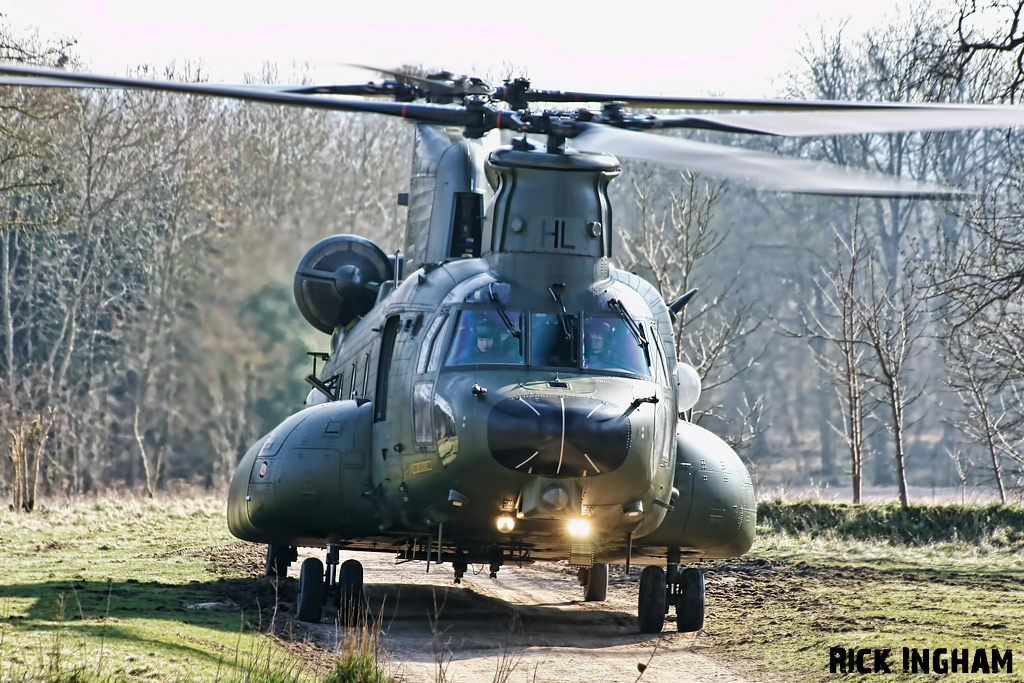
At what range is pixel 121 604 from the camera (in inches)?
460

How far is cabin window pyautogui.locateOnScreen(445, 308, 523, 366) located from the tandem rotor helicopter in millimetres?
19

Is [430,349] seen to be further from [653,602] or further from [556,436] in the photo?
[653,602]

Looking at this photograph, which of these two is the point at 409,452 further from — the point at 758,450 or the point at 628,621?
the point at 758,450

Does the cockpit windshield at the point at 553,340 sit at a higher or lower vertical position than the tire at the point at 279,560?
higher

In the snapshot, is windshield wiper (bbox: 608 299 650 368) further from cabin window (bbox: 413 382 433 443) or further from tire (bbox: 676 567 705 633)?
tire (bbox: 676 567 705 633)

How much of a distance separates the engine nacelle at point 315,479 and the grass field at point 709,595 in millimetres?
963

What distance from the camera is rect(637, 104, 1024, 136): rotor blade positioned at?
8.42 metres

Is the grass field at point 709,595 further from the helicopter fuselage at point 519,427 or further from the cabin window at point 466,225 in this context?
the cabin window at point 466,225

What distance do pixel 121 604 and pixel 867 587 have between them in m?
8.23

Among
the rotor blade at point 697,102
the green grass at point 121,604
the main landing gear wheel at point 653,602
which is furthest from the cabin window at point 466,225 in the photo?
the green grass at point 121,604

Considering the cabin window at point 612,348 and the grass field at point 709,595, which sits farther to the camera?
the cabin window at point 612,348

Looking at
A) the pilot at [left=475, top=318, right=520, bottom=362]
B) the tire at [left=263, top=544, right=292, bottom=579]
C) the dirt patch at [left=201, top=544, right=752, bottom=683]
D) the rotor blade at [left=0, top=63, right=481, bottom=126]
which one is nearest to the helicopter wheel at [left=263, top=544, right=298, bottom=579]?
the tire at [left=263, top=544, right=292, bottom=579]

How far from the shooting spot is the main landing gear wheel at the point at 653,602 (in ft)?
40.8

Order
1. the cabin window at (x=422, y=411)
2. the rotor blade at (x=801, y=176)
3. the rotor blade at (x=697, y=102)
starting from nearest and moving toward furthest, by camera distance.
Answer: the rotor blade at (x=801, y=176) < the rotor blade at (x=697, y=102) < the cabin window at (x=422, y=411)
